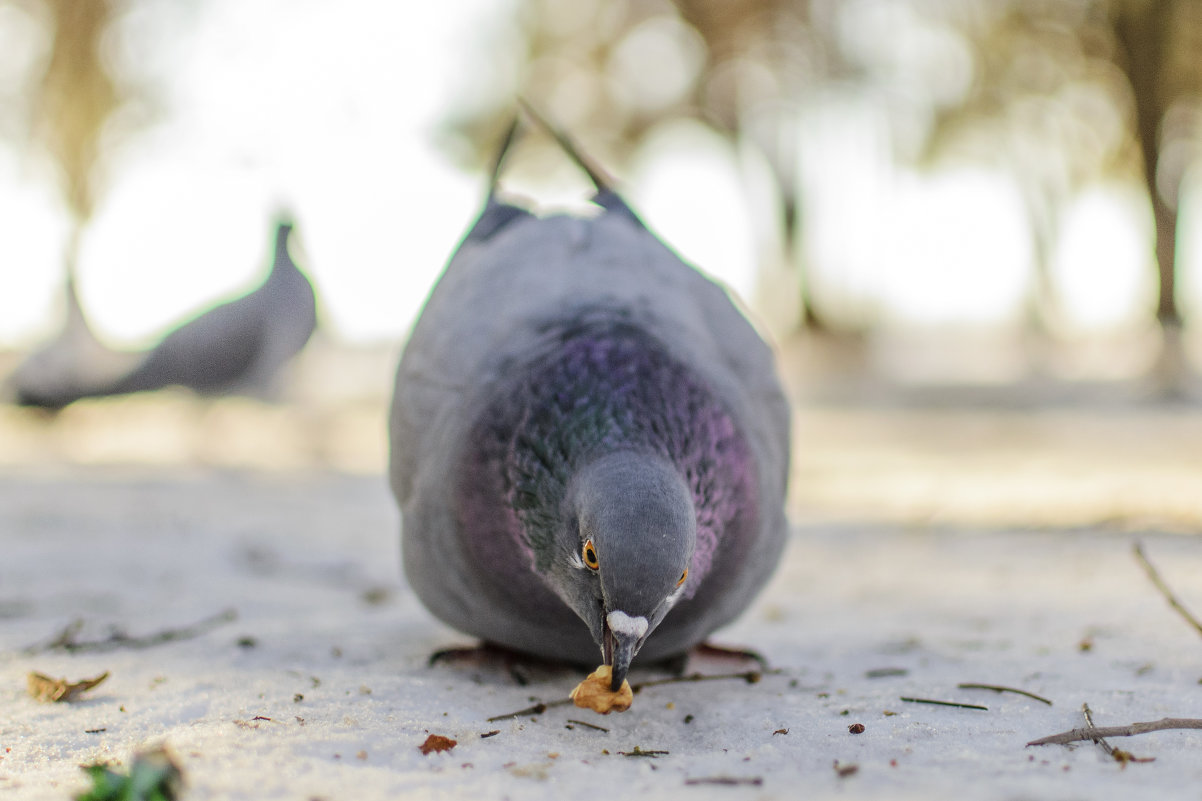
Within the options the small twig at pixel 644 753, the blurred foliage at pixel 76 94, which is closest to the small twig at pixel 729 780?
the small twig at pixel 644 753

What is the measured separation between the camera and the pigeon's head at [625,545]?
1936 millimetres

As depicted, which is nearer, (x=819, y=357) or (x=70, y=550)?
(x=70, y=550)

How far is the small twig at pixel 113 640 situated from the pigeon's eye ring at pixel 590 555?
61.7 inches

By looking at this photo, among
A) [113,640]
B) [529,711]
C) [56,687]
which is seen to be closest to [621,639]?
[529,711]

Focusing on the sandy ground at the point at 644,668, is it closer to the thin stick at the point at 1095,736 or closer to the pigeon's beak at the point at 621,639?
the thin stick at the point at 1095,736

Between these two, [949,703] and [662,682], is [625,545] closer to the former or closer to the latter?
[662,682]

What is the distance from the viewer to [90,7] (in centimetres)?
1548

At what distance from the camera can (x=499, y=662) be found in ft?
9.12

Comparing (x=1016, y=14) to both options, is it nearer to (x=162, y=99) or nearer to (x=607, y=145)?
(x=607, y=145)

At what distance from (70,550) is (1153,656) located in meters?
4.05

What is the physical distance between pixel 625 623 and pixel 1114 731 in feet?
3.27

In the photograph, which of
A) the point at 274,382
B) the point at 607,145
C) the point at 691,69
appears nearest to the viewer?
the point at 274,382

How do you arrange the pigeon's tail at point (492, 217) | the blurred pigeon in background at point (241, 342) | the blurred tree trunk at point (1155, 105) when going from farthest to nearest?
the blurred tree trunk at point (1155, 105) < the blurred pigeon in background at point (241, 342) < the pigeon's tail at point (492, 217)

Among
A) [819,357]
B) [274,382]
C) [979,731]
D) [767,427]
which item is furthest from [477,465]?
[819,357]
